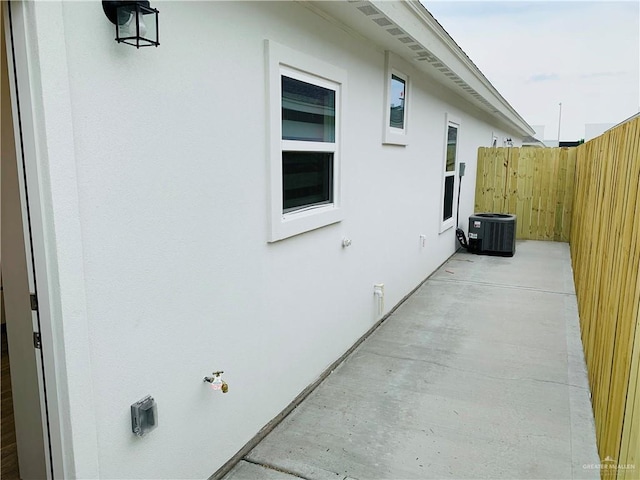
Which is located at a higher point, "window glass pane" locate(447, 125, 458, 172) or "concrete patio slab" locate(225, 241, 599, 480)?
"window glass pane" locate(447, 125, 458, 172)

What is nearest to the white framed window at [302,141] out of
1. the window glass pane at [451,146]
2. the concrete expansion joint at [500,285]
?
the concrete expansion joint at [500,285]

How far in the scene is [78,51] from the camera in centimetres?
163

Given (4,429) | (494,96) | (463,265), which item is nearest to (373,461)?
(4,429)

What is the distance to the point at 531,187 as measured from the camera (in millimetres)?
10336

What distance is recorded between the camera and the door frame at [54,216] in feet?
5.02

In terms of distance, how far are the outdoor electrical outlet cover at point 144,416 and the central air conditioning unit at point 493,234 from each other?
781 cm

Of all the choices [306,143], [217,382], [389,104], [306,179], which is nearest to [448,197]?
[389,104]

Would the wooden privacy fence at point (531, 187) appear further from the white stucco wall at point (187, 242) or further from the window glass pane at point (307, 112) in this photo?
the window glass pane at point (307, 112)

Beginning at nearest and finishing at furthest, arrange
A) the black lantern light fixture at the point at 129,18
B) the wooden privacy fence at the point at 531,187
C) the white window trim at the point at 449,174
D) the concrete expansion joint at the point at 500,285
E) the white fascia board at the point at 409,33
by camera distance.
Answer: the black lantern light fixture at the point at 129,18
the white fascia board at the point at 409,33
the concrete expansion joint at the point at 500,285
the white window trim at the point at 449,174
the wooden privacy fence at the point at 531,187

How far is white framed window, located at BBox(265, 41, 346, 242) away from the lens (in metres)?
2.83

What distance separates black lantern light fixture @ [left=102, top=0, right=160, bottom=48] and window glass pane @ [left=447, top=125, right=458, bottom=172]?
21.7ft

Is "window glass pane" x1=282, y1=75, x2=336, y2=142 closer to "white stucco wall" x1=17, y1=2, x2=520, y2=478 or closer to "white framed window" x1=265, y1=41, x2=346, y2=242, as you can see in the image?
"white framed window" x1=265, y1=41, x2=346, y2=242

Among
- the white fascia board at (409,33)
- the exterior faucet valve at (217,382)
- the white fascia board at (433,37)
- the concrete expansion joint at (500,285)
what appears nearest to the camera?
the exterior faucet valve at (217,382)

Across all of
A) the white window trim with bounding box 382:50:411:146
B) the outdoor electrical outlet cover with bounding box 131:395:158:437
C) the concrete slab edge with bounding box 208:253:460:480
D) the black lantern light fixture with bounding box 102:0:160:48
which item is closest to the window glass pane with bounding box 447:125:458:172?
the white window trim with bounding box 382:50:411:146
